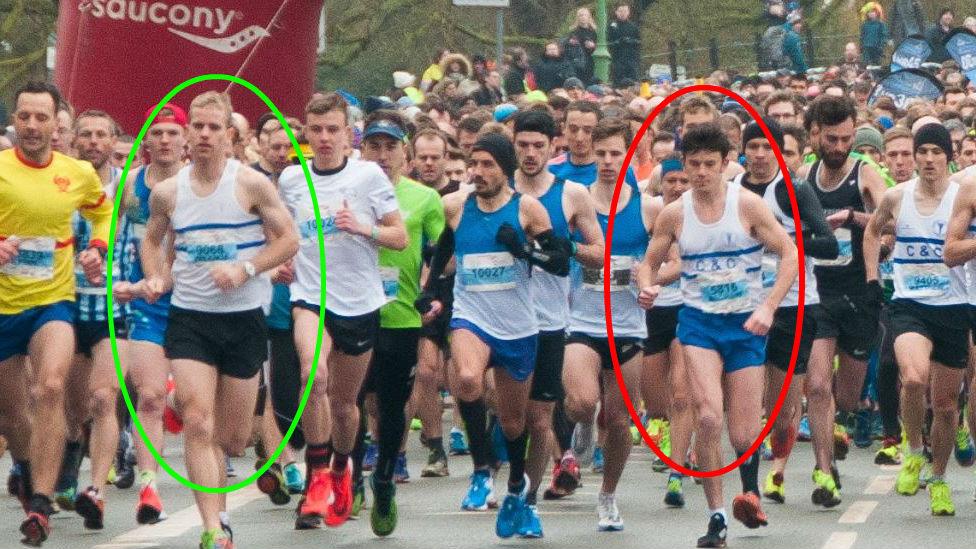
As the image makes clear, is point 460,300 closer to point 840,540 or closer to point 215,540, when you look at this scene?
point 215,540

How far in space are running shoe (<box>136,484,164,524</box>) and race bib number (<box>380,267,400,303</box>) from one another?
1.65 metres

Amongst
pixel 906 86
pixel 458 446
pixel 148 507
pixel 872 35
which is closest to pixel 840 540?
pixel 148 507

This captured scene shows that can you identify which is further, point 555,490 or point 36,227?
point 555,490

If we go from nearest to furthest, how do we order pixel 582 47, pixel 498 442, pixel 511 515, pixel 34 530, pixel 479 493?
pixel 34 530, pixel 511 515, pixel 479 493, pixel 498 442, pixel 582 47

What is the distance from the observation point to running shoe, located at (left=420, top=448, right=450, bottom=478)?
15.8m

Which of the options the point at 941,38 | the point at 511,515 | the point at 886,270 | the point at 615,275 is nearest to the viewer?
the point at 511,515

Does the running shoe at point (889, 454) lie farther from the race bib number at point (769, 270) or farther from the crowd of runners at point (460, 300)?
the race bib number at point (769, 270)

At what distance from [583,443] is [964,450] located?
98.4 inches

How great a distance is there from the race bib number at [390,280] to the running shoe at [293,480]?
1.39 m

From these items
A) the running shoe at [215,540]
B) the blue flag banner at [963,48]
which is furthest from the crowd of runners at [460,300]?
the blue flag banner at [963,48]

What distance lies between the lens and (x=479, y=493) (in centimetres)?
1393

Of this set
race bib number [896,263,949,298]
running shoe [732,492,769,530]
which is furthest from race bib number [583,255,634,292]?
running shoe [732,492,769,530]

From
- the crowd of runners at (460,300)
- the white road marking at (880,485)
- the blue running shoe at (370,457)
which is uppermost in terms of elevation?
the crowd of runners at (460,300)

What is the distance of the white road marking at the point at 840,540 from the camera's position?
480 inches
